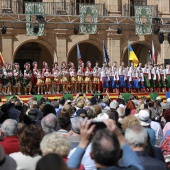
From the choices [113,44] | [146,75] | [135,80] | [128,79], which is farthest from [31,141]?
[113,44]

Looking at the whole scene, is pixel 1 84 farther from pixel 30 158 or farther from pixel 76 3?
pixel 30 158

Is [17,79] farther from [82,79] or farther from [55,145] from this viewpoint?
[55,145]

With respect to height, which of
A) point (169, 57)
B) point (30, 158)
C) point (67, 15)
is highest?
point (67, 15)

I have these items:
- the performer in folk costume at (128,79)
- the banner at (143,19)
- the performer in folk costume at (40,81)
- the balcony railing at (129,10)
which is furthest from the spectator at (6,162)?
the balcony railing at (129,10)

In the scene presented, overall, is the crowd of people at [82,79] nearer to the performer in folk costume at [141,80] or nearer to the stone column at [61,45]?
the performer in folk costume at [141,80]

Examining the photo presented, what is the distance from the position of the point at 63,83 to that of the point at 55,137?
23731 mm

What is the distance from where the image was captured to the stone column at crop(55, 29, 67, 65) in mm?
33500

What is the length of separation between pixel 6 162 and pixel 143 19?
29460 mm

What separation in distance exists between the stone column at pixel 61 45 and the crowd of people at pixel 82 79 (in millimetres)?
3636

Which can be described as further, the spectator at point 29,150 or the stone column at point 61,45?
the stone column at point 61,45

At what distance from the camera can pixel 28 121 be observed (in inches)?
364

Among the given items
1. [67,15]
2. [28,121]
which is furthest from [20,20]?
[28,121]

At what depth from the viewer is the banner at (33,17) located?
3139cm

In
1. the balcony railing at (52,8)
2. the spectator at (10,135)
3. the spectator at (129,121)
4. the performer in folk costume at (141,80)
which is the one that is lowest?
the spectator at (10,135)
